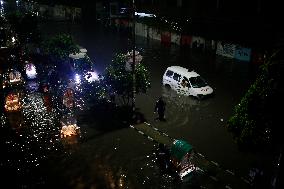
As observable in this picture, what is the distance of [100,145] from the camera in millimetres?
19328

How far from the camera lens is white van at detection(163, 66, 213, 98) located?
25875mm

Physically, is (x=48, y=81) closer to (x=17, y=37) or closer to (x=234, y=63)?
(x=17, y=37)

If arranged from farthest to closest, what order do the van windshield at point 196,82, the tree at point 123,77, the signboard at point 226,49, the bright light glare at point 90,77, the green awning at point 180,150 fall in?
the signboard at point 226,49 → the van windshield at point 196,82 → the bright light glare at point 90,77 → the tree at point 123,77 → the green awning at point 180,150

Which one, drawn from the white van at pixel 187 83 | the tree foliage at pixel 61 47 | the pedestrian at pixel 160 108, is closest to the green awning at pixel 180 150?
the pedestrian at pixel 160 108

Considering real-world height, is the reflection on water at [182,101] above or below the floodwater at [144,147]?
A: above

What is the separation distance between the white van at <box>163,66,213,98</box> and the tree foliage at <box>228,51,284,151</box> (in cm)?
1729

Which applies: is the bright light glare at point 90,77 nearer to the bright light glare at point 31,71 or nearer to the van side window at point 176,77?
the bright light glare at point 31,71

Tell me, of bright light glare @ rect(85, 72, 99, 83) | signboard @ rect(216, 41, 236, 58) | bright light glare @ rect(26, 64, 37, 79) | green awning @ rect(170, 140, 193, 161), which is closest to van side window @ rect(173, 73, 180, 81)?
bright light glare @ rect(85, 72, 99, 83)

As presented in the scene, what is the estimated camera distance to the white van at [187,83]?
84.9ft

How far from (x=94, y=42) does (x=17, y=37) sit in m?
12.6

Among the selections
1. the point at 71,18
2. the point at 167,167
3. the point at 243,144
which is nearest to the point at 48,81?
the point at 167,167

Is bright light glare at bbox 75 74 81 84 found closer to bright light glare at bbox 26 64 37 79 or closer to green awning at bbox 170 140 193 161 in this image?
bright light glare at bbox 26 64 37 79

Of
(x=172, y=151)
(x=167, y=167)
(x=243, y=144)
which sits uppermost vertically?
(x=243, y=144)

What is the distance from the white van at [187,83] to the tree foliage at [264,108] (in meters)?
17.3
